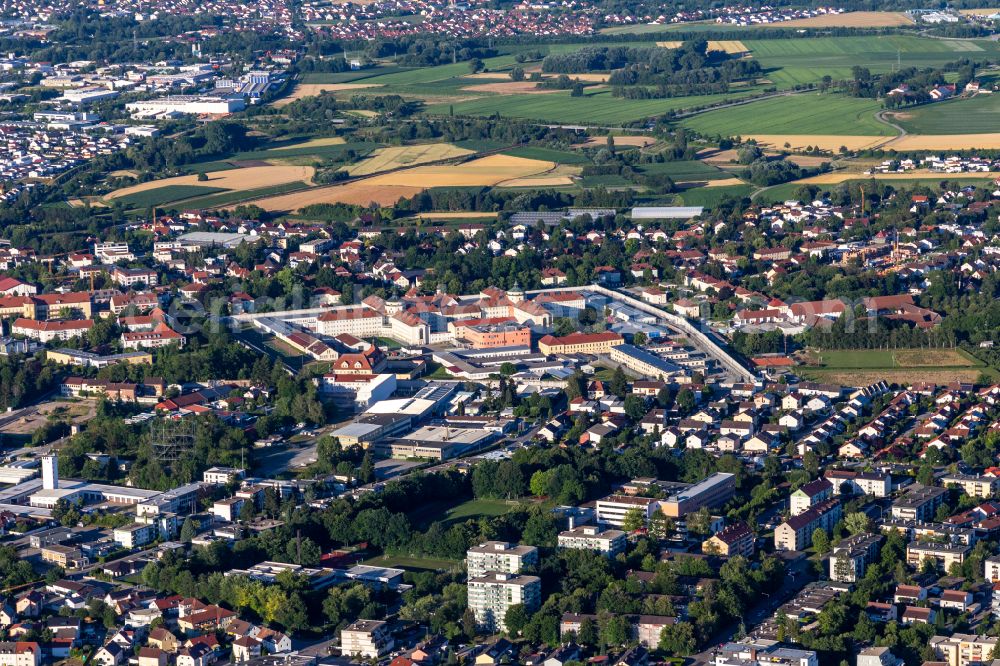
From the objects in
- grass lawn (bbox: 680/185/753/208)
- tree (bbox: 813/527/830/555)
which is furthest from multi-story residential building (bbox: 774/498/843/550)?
grass lawn (bbox: 680/185/753/208)

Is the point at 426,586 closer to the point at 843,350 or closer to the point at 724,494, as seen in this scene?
the point at 724,494

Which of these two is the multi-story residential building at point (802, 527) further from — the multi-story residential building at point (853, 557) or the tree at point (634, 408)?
the tree at point (634, 408)

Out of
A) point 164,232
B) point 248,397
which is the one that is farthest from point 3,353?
point 164,232

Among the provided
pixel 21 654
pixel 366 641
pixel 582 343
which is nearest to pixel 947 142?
pixel 582 343

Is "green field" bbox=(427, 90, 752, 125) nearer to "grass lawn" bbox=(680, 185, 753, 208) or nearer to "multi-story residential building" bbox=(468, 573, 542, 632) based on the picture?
"grass lawn" bbox=(680, 185, 753, 208)

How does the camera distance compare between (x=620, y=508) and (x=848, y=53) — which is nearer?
(x=620, y=508)

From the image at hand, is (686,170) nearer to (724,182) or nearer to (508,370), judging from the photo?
(724,182)
